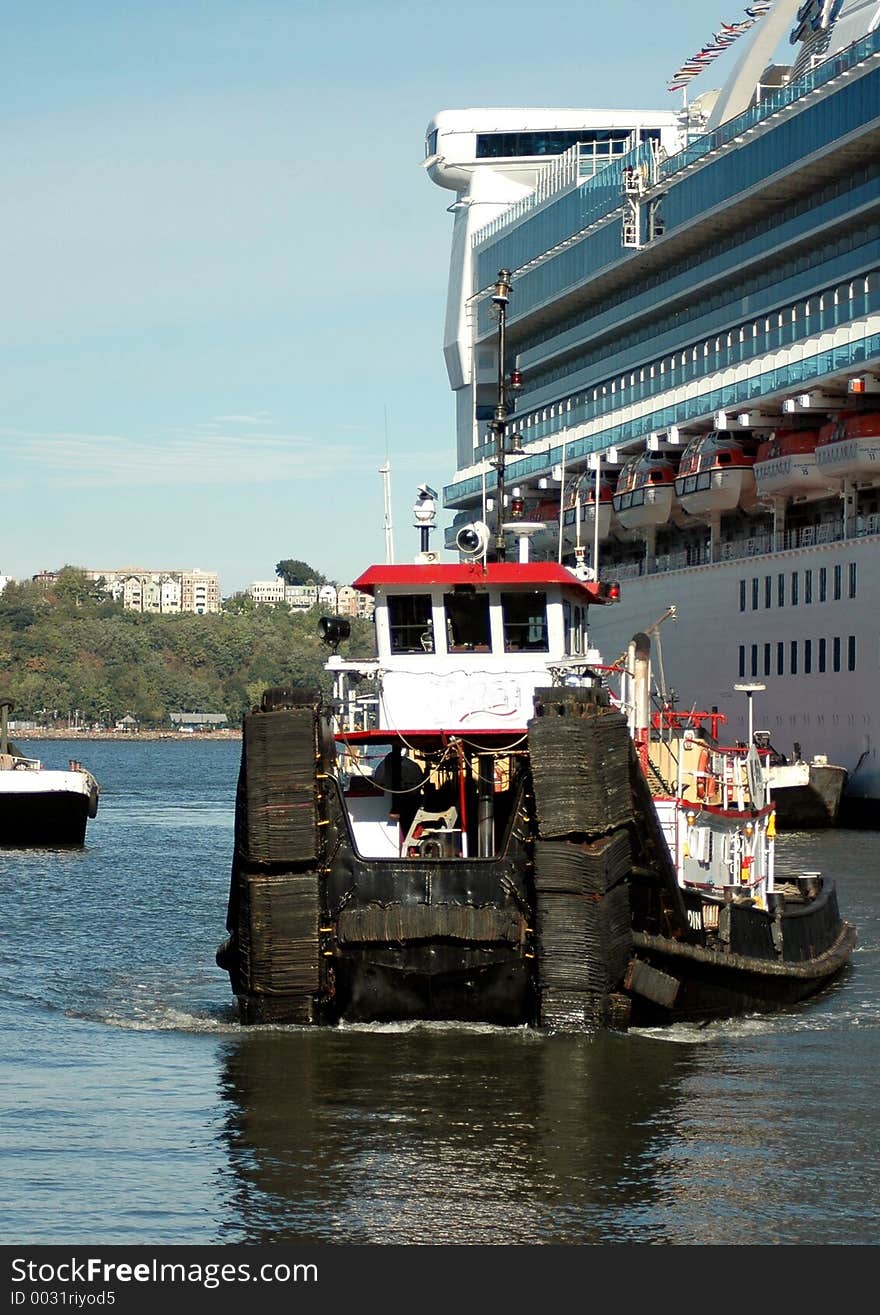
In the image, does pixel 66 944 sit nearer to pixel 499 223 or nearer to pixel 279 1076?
pixel 279 1076

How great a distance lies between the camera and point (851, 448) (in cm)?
6894

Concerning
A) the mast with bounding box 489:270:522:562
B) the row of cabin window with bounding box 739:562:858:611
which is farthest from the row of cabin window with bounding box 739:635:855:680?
the mast with bounding box 489:270:522:562

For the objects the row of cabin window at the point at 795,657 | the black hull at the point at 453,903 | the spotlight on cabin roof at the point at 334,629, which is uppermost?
the row of cabin window at the point at 795,657

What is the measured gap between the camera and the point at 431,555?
27.1 m

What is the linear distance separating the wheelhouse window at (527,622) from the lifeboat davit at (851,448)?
44467 millimetres

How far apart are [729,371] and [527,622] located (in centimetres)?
5586

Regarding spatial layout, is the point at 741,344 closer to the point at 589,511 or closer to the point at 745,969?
the point at 589,511

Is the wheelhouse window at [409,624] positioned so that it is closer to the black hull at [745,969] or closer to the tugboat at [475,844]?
the tugboat at [475,844]

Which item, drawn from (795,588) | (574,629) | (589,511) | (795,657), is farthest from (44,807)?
(589,511)

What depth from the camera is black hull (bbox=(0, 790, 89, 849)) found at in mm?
59406

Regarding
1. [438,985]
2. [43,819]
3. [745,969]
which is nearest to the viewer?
[438,985]

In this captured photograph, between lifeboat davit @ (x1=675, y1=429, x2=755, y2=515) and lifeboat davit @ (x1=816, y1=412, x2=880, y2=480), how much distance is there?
21.9ft

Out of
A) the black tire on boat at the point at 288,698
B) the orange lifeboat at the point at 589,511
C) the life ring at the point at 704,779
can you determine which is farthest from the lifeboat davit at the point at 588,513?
the black tire on boat at the point at 288,698

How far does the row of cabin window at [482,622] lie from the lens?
26.0m
